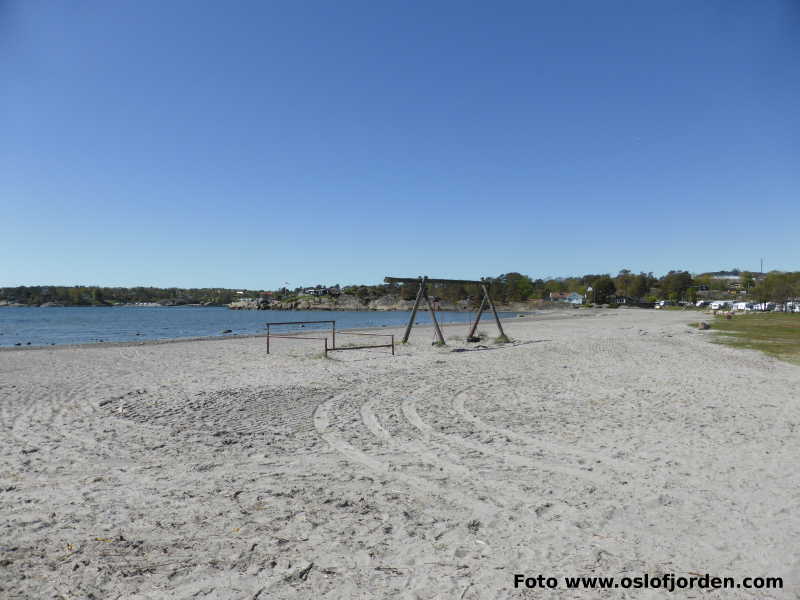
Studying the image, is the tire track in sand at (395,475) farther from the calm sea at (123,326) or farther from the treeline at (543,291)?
the treeline at (543,291)

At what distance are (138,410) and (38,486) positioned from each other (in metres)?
3.71

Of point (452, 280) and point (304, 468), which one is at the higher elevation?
point (452, 280)

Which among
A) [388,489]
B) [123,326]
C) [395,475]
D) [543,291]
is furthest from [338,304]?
[388,489]

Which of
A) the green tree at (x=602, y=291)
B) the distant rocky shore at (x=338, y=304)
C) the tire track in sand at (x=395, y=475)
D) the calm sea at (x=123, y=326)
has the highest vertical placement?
the green tree at (x=602, y=291)

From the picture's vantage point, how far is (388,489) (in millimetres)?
4980

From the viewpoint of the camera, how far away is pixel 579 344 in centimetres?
2109

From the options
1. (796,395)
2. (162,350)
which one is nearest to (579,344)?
(796,395)

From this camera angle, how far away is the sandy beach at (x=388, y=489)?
11.2ft

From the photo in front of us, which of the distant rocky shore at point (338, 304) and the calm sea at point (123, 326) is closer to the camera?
the calm sea at point (123, 326)

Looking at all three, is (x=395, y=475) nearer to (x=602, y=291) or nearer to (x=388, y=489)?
(x=388, y=489)

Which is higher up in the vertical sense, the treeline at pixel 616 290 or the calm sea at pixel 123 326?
the treeline at pixel 616 290

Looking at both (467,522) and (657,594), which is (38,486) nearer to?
(467,522)

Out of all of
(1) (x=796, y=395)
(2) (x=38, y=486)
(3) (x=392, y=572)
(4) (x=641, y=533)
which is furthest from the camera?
(1) (x=796, y=395)

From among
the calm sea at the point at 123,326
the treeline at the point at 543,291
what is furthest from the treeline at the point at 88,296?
the calm sea at the point at 123,326
